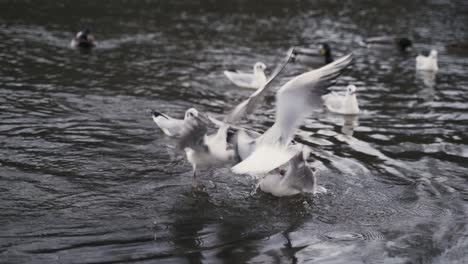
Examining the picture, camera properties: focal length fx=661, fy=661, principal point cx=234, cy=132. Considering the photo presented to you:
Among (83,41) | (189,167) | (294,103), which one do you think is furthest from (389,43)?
(294,103)

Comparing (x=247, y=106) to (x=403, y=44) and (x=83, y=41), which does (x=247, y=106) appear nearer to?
(x=83, y=41)

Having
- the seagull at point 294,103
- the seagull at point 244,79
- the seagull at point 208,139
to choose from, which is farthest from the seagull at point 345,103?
the seagull at point 294,103

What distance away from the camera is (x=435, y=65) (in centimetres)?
1659

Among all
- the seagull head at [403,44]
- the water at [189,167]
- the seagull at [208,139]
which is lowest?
the water at [189,167]

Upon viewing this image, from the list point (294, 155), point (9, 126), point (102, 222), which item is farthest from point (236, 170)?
point (9, 126)

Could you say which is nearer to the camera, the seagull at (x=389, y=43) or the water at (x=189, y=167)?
the water at (x=189, y=167)

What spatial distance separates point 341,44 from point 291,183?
44.4ft

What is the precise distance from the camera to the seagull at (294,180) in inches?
308

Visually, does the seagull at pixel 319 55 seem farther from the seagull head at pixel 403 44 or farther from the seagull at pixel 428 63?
the seagull head at pixel 403 44

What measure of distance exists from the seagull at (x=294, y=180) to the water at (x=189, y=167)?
13cm

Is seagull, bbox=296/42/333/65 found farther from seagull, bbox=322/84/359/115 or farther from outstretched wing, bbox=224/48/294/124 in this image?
outstretched wing, bbox=224/48/294/124

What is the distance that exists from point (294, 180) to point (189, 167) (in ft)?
5.55

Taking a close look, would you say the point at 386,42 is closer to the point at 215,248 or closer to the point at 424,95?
the point at 424,95

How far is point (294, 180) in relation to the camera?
7.91 metres
